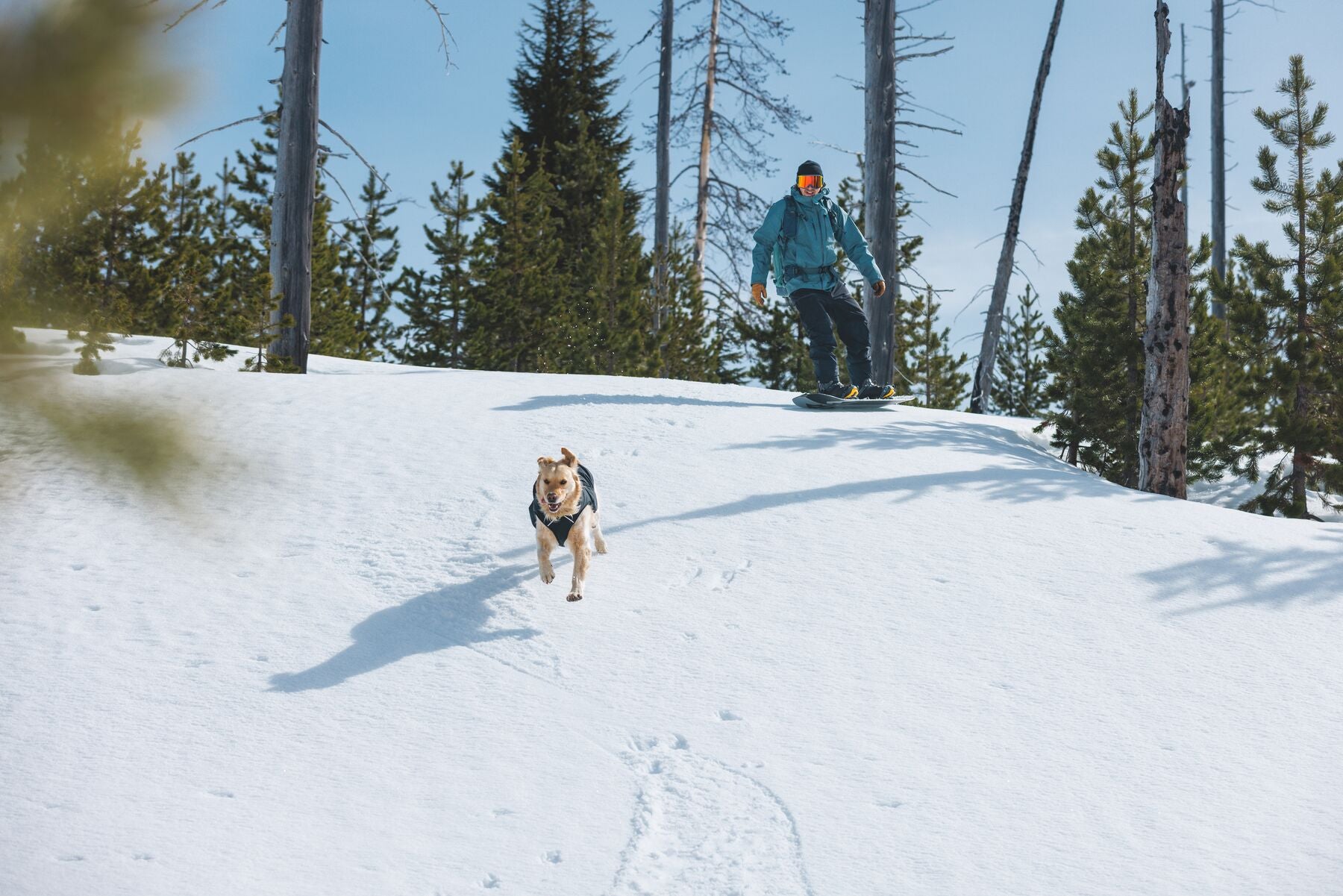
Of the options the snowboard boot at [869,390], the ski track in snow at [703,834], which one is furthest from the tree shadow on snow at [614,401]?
the ski track in snow at [703,834]

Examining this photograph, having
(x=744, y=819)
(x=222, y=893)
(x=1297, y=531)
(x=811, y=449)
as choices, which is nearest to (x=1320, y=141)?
(x=1297, y=531)

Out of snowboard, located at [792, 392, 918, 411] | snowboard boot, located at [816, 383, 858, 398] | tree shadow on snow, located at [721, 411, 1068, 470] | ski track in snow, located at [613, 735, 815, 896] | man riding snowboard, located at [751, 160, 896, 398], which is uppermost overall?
man riding snowboard, located at [751, 160, 896, 398]

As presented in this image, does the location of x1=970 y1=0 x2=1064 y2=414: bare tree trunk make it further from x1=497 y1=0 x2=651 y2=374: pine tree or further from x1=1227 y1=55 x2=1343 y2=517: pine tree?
x1=497 y1=0 x2=651 y2=374: pine tree

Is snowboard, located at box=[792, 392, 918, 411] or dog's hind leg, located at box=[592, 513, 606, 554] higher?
Answer: snowboard, located at box=[792, 392, 918, 411]

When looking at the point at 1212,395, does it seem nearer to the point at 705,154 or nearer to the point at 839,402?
the point at 839,402

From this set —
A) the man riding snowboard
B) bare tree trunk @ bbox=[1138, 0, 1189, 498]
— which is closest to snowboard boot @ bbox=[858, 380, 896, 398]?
the man riding snowboard

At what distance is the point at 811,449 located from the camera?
786 centimetres

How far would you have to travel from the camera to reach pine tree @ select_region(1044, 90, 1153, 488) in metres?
11.4

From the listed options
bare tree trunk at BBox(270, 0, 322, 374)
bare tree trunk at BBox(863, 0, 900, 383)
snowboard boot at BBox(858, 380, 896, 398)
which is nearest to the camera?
snowboard boot at BBox(858, 380, 896, 398)

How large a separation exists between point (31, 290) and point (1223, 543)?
668 centimetres

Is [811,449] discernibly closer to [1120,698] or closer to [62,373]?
[1120,698]

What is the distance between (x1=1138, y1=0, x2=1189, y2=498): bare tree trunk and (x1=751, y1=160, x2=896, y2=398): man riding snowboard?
2554mm

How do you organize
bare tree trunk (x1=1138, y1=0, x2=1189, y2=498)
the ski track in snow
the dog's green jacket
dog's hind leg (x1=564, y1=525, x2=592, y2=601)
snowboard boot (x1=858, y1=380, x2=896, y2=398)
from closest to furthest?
the ski track in snow < the dog's green jacket < dog's hind leg (x1=564, y1=525, x2=592, y2=601) < bare tree trunk (x1=1138, y1=0, x2=1189, y2=498) < snowboard boot (x1=858, y1=380, x2=896, y2=398)

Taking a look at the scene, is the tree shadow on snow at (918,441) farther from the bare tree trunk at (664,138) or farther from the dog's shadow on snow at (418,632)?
the bare tree trunk at (664,138)
